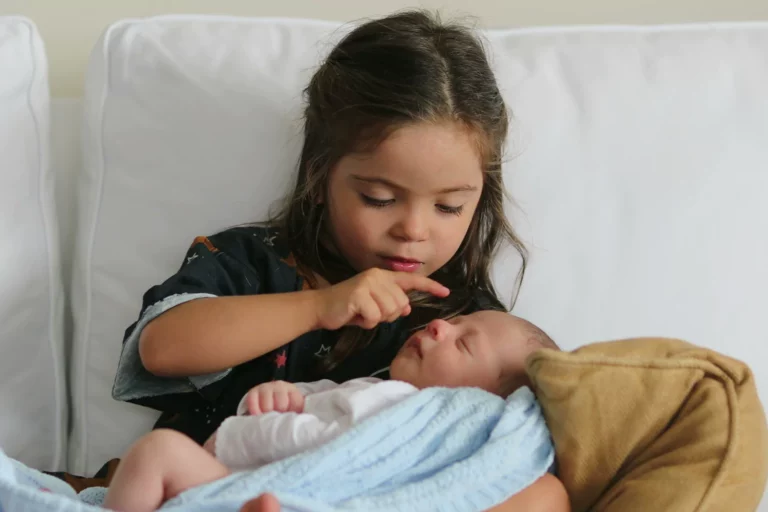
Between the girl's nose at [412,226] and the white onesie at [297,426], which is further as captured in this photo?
the girl's nose at [412,226]

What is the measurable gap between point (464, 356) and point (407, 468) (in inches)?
6.9

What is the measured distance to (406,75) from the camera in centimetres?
100

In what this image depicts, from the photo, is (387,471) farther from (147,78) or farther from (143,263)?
(147,78)

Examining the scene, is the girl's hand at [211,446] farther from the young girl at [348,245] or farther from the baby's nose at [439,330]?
the baby's nose at [439,330]

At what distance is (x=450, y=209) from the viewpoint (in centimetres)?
104

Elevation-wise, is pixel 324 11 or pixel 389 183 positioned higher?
pixel 324 11

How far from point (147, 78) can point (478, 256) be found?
0.55 meters

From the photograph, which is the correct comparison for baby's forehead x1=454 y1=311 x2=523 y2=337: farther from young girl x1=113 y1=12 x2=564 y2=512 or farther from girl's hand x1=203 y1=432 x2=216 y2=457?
girl's hand x1=203 y1=432 x2=216 y2=457

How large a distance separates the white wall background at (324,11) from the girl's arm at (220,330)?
718 mm

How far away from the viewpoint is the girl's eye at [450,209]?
103cm

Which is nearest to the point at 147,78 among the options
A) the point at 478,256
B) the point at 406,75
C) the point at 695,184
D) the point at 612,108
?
the point at 406,75

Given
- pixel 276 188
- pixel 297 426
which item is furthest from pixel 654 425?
pixel 276 188

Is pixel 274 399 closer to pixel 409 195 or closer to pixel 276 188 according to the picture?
pixel 409 195

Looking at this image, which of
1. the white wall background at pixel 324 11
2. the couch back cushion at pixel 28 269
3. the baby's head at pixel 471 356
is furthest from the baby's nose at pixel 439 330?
the white wall background at pixel 324 11
